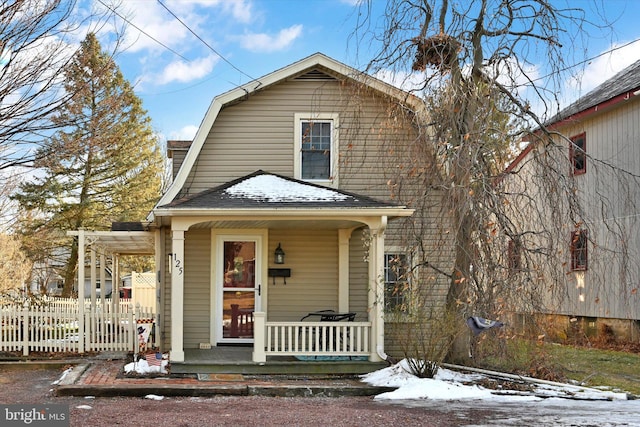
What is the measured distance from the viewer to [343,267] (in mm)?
13000

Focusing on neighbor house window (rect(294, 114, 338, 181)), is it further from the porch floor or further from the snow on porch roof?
the porch floor

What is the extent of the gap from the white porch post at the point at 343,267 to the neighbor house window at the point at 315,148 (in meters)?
1.11

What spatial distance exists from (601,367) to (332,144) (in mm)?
6357

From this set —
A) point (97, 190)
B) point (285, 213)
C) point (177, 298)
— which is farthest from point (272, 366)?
point (97, 190)

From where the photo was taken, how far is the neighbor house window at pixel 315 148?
13.1 meters

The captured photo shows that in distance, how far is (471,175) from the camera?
10000 millimetres

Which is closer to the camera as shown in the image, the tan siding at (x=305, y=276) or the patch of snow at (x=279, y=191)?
the patch of snow at (x=279, y=191)

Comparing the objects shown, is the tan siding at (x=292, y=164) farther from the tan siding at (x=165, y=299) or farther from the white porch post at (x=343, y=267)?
the tan siding at (x=165, y=299)

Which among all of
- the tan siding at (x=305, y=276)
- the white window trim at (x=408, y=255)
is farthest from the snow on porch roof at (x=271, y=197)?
the tan siding at (x=305, y=276)

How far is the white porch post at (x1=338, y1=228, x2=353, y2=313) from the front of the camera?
42.4 ft

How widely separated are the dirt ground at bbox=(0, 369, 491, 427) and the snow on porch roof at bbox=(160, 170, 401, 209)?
124 inches

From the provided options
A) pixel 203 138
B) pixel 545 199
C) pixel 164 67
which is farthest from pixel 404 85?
pixel 164 67

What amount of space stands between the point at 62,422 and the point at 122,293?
31109 mm

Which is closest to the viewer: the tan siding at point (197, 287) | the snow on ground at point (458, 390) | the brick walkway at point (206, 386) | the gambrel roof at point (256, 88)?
the snow on ground at point (458, 390)
